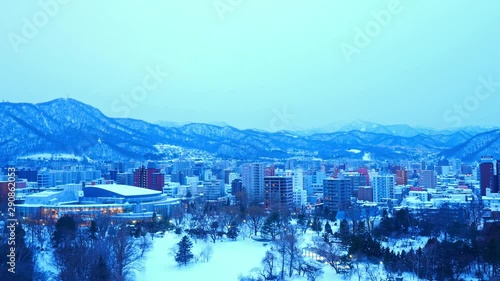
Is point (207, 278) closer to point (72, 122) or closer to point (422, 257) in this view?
point (422, 257)

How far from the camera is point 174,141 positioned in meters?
63.1

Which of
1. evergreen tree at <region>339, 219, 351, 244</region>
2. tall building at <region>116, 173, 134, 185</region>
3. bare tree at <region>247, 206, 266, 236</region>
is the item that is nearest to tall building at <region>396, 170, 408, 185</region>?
tall building at <region>116, 173, 134, 185</region>

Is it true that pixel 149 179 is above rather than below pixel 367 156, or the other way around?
below

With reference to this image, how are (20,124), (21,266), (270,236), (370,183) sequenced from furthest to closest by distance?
(20,124)
(370,183)
(270,236)
(21,266)

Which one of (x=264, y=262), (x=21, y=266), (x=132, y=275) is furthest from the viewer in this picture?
(x=264, y=262)

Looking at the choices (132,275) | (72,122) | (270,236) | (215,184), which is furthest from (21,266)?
(72,122)

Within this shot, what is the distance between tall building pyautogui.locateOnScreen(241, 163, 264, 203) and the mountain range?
21.3 metres

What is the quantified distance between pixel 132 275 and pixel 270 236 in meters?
4.68

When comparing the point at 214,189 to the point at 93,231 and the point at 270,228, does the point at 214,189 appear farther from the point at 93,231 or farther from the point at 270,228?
the point at 93,231

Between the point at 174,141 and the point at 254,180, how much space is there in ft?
127

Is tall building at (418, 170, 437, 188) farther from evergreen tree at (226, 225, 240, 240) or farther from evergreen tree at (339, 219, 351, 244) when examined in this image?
evergreen tree at (226, 225, 240, 240)

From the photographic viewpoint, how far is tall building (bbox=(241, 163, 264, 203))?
2452cm

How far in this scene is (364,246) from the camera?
10.6 meters

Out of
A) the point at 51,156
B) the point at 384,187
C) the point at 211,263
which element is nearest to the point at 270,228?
the point at 211,263
